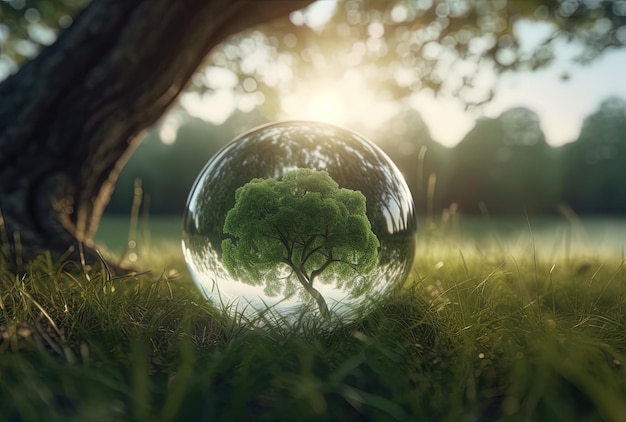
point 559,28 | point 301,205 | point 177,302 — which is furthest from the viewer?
point 559,28

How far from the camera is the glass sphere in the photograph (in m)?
2.48

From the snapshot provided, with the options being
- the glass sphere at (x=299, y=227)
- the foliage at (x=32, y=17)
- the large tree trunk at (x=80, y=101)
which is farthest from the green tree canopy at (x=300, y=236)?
the foliage at (x=32, y=17)

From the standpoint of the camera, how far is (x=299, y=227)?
2455 millimetres

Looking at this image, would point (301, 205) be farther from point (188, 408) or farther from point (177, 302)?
point (188, 408)

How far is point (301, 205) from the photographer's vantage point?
2457 millimetres

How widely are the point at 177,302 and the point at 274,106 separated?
9.20 meters

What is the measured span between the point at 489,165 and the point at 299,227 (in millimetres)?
34740

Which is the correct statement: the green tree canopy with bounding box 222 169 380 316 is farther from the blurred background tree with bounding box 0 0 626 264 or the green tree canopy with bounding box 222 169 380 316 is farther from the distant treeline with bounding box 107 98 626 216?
the distant treeline with bounding box 107 98 626 216

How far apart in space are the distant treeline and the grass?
31.1 m

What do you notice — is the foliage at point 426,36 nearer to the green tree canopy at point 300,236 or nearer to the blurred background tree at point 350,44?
the blurred background tree at point 350,44

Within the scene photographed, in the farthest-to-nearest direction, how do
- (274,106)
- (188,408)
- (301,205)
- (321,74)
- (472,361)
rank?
(274,106)
(321,74)
(301,205)
(472,361)
(188,408)

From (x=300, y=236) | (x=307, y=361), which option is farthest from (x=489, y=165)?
(x=307, y=361)

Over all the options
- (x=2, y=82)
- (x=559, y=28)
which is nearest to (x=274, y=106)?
(x=559, y=28)

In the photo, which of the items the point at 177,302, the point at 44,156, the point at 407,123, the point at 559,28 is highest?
the point at 559,28
